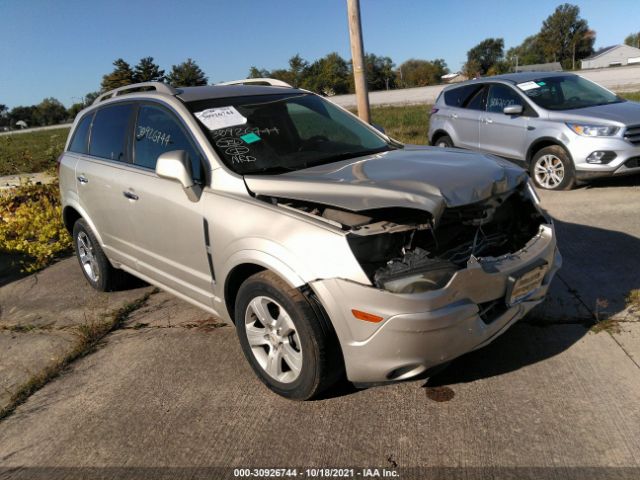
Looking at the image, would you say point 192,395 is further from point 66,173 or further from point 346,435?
point 66,173

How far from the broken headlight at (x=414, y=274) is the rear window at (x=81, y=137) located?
3.47 meters

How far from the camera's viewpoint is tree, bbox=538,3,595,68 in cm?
10962

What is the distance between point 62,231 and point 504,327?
5.83 meters

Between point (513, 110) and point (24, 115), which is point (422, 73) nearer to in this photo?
point (24, 115)

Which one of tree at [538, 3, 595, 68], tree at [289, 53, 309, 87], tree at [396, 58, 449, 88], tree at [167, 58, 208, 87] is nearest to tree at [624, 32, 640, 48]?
tree at [538, 3, 595, 68]

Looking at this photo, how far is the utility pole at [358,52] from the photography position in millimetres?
7848

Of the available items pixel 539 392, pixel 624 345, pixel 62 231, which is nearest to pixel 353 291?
pixel 539 392

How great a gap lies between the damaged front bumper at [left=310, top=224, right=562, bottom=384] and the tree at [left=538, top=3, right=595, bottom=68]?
4825 inches

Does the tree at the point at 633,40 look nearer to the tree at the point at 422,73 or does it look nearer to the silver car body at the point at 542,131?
the tree at the point at 422,73

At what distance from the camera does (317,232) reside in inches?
102

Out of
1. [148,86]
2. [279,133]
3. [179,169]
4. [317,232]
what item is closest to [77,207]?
[148,86]

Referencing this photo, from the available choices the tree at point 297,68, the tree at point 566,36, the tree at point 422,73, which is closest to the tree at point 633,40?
the tree at point 566,36

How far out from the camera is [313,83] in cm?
6291

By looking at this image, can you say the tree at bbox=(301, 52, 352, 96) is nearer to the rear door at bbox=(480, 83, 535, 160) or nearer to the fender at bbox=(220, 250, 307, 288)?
the rear door at bbox=(480, 83, 535, 160)
